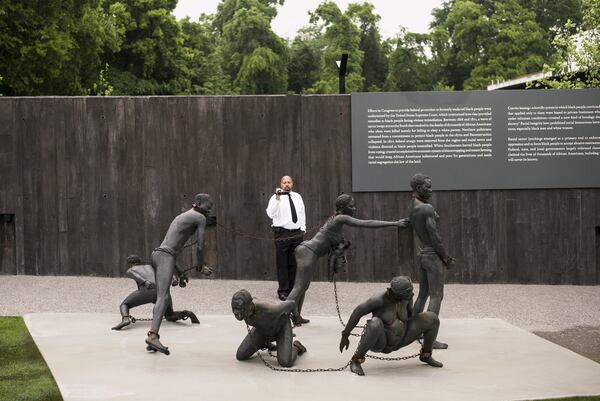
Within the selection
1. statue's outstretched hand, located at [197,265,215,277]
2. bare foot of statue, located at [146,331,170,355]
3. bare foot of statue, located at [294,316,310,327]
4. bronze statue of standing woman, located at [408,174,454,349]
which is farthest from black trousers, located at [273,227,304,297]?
bare foot of statue, located at [146,331,170,355]

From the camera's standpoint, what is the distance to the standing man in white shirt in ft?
50.3

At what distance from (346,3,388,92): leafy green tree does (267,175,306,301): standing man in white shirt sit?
5676cm

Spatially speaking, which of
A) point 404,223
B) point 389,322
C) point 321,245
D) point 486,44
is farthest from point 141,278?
point 486,44

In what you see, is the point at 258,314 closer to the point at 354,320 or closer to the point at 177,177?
the point at 354,320

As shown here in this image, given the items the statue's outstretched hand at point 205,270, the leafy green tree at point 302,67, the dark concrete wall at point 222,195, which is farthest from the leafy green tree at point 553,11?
the statue's outstretched hand at point 205,270

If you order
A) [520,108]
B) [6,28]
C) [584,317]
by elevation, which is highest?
[6,28]

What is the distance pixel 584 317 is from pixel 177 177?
7.46m

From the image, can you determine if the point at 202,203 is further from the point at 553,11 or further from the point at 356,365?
the point at 553,11

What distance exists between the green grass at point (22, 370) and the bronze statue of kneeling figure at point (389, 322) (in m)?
3.05

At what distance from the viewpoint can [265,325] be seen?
35.4ft

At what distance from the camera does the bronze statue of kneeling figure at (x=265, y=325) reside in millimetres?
10516

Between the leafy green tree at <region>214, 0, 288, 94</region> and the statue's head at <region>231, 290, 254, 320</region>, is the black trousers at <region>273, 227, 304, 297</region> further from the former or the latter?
the leafy green tree at <region>214, 0, 288, 94</region>

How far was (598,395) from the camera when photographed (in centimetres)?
942

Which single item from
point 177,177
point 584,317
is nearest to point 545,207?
point 584,317
